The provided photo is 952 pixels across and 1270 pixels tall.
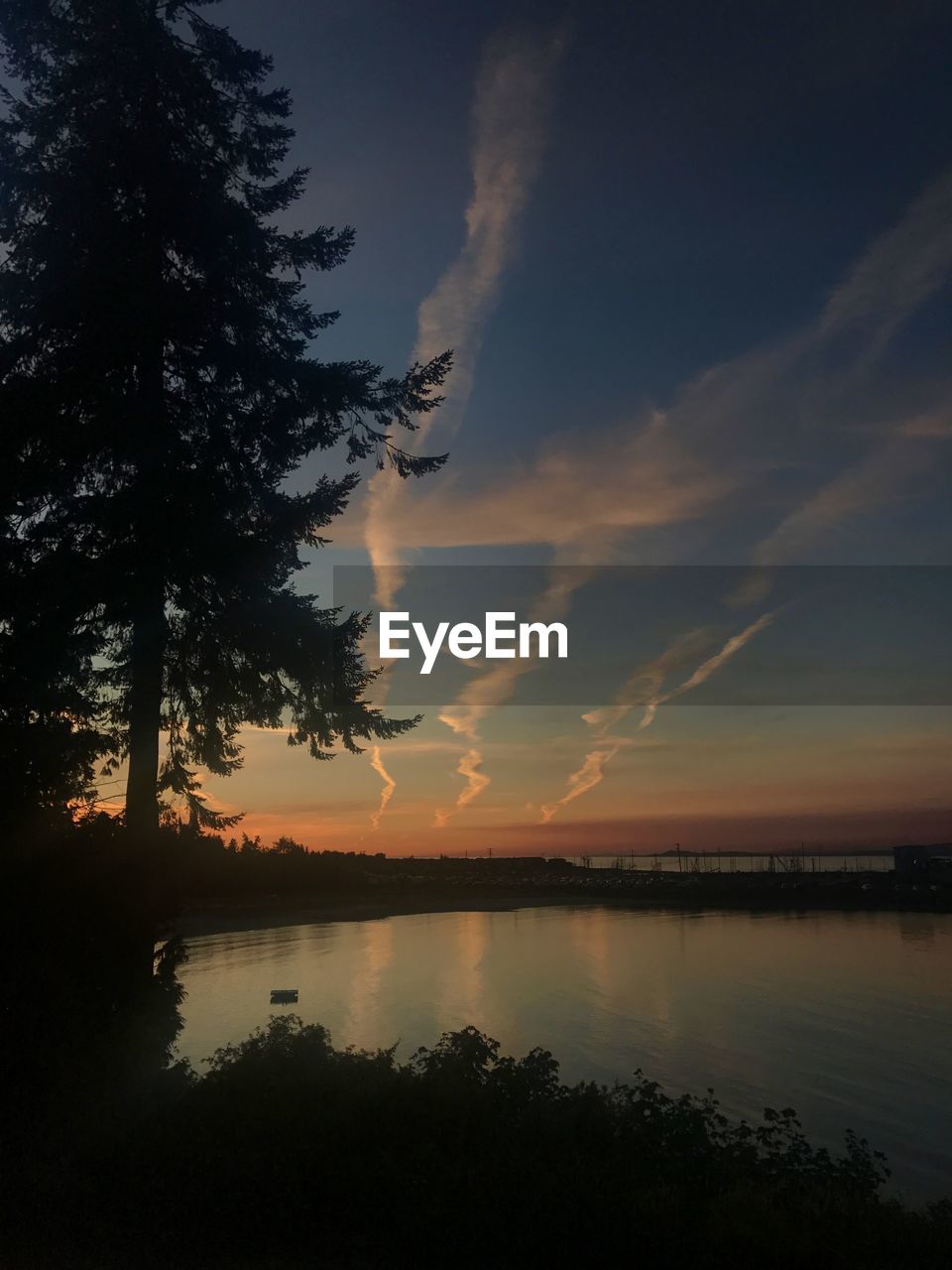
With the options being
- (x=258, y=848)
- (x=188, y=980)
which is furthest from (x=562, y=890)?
(x=188, y=980)

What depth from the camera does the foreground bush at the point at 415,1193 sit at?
8727 mm

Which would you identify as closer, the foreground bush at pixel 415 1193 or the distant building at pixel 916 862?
the foreground bush at pixel 415 1193

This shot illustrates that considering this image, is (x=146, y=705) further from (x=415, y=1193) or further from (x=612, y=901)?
(x=612, y=901)

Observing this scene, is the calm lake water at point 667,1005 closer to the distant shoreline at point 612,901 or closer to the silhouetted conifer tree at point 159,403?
the distant shoreline at point 612,901

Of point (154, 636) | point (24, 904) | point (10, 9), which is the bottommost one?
point (24, 904)

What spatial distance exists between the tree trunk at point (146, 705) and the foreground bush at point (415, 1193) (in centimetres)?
543

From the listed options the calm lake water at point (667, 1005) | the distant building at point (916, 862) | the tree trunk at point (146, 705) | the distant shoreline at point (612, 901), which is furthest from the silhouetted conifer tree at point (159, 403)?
the distant building at point (916, 862)

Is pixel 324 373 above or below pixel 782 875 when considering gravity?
above

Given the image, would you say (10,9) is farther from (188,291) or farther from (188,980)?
(188,980)

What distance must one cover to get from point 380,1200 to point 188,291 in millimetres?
14872

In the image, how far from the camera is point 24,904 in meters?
11.2

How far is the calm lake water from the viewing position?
33781mm

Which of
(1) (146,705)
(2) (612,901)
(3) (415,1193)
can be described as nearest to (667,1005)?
(1) (146,705)

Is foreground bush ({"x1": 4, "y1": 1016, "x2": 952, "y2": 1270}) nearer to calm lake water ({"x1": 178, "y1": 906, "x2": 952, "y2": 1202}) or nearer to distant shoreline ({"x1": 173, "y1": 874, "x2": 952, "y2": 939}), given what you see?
calm lake water ({"x1": 178, "y1": 906, "x2": 952, "y2": 1202})
